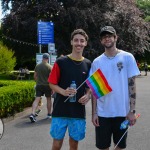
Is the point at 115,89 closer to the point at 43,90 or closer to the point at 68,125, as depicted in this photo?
the point at 68,125

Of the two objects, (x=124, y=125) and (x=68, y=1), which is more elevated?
(x=68, y=1)

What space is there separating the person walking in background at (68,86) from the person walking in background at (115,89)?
0.33 metres

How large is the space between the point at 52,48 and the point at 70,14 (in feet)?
45.3

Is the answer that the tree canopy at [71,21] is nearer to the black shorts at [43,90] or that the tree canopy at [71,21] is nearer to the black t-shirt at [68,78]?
the black shorts at [43,90]

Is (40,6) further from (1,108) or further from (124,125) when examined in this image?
(124,125)

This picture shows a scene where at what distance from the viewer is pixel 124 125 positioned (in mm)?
3877

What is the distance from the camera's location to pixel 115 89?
3.91m

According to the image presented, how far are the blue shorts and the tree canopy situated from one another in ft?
84.5

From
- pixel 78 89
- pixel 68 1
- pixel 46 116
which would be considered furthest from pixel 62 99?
pixel 68 1

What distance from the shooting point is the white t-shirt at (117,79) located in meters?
3.89

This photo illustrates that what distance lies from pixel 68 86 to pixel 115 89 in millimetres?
647

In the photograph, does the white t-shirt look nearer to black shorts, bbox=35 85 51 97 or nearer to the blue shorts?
the blue shorts

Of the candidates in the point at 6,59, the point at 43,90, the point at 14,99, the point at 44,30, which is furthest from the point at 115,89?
the point at 6,59

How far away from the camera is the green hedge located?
28.9 feet
